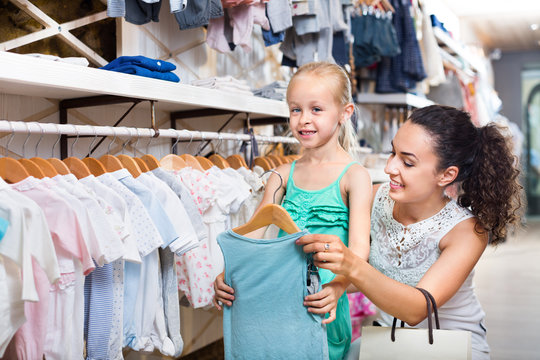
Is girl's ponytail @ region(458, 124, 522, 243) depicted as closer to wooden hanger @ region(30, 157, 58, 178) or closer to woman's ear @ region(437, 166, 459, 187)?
woman's ear @ region(437, 166, 459, 187)

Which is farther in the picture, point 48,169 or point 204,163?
point 204,163

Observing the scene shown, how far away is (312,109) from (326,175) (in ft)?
0.74

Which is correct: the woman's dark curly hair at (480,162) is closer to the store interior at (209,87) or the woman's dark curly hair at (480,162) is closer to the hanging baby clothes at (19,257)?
the store interior at (209,87)

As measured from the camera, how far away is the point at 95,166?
1.88m

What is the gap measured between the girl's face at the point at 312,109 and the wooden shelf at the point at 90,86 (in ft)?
2.00

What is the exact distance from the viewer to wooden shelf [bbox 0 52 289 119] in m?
1.60

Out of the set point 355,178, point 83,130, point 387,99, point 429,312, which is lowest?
point 429,312

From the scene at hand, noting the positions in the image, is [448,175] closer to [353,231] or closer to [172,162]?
[353,231]

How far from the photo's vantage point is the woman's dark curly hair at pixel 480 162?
1.59 metres

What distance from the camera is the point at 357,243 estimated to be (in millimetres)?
1591

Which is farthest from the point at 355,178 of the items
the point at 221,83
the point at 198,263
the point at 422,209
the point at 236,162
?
the point at 221,83

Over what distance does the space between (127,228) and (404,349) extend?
884mm

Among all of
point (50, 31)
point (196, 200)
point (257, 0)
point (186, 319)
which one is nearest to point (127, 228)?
point (196, 200)

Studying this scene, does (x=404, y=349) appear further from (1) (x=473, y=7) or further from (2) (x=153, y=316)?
(1) (x=473, y=7)
